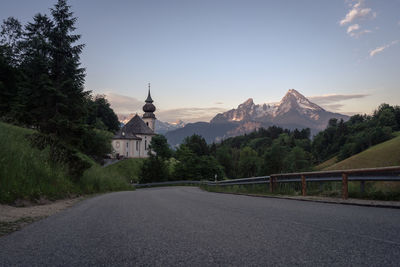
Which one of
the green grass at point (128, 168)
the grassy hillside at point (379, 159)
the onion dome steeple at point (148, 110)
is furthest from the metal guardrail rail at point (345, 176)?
the onion dome steeple at point (148, 110)

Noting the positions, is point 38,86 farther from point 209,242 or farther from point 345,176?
point 209,242

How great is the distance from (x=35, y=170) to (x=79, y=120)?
2181 centimetres

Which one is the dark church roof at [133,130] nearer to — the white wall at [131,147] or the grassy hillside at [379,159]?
the white wall at [131,147]

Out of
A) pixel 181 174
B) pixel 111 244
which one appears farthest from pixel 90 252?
pixel 181 174

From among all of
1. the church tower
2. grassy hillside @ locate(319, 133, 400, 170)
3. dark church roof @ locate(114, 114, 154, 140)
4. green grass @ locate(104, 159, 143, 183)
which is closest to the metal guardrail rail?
green grass @ locate(104, 159, 143, 183)

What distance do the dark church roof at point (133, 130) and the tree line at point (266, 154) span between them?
696 centimetres

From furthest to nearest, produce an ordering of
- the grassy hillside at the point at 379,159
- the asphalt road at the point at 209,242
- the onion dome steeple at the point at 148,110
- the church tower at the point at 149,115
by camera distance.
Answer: the onion dome steeple at the point at 148,110 < the church tower at the point at 149,115 < the grassy hillside at the point at 379,159 < the asphalt road at the point at 209,242

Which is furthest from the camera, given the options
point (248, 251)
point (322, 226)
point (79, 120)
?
point (79, 120)

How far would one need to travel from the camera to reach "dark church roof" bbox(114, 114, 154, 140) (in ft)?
309

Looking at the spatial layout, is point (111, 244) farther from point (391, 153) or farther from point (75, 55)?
point (391, 153)

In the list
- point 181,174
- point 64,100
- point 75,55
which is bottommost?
point 181,174

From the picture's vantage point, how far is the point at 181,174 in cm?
6159

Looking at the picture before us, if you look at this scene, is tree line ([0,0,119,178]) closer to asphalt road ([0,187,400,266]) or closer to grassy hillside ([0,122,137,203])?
grassy hillside ([0,122,137,203])

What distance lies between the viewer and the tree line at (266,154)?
6168 cm
